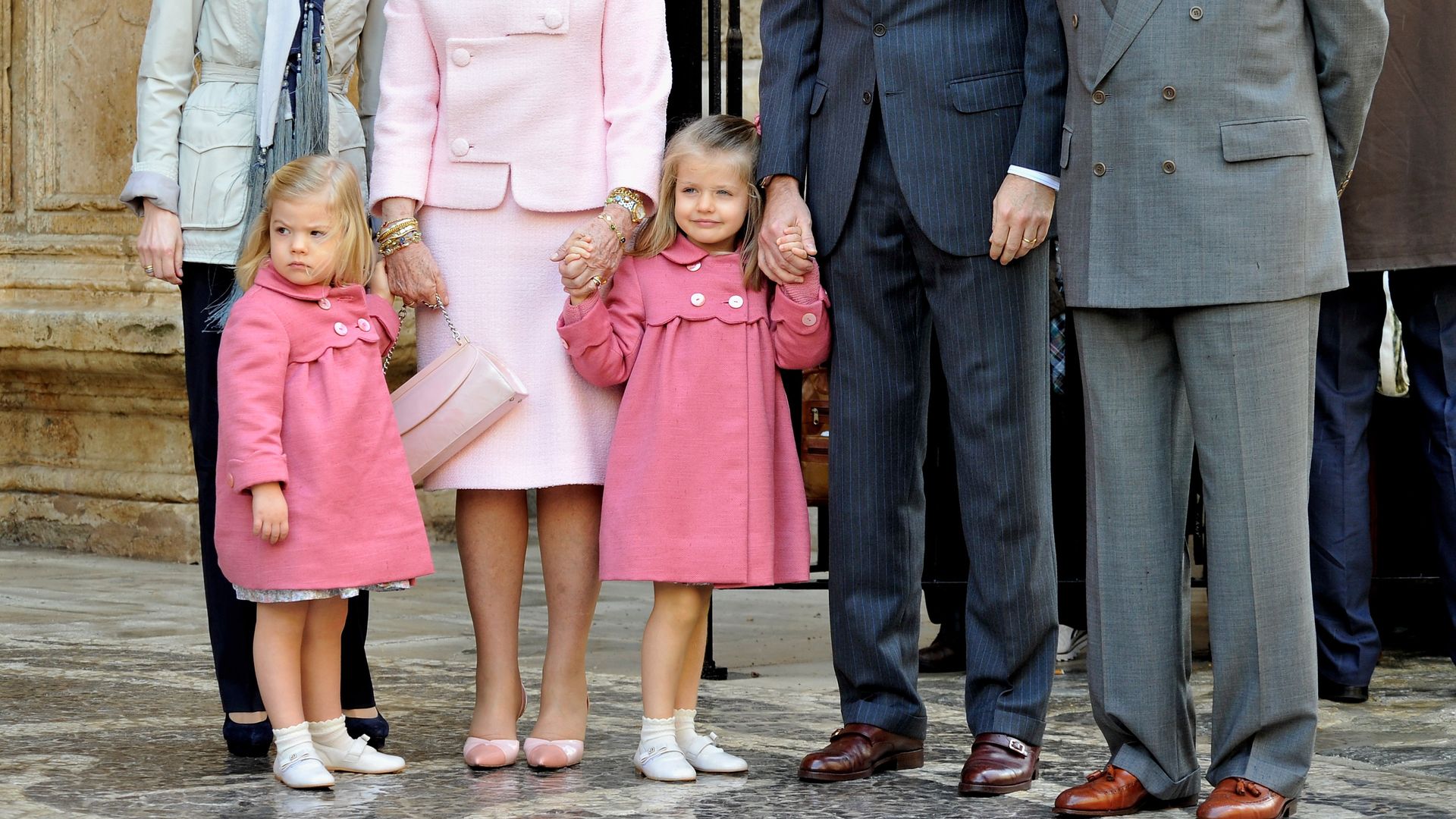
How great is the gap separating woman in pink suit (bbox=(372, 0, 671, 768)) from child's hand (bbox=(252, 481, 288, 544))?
15.2 inches

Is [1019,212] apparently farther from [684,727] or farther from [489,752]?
[489,752]

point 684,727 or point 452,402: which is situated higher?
point 452,402

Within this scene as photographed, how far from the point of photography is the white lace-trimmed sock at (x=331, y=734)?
11.4ft

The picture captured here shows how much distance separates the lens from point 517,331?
358 centimetres

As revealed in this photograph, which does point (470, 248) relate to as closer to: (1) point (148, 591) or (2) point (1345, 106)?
(2) point (1345, 106)

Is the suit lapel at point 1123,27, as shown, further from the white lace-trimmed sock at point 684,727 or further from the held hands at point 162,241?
the held hands at point 162,241

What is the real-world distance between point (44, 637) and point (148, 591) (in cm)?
101

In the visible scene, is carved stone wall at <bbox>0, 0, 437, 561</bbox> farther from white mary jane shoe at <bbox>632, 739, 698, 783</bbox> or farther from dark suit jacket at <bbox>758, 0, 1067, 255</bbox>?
dark suit jacket at <bbox>758, 0, 1067, 255</bbox>

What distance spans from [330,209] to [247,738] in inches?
41.4

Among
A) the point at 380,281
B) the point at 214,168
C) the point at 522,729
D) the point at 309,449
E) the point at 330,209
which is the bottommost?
the point at 522,729

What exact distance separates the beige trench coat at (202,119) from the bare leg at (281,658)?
0.71 meters

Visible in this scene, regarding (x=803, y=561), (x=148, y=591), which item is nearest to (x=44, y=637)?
(x=148, y=591)

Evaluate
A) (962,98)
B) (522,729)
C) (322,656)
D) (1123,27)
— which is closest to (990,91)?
(962,98)

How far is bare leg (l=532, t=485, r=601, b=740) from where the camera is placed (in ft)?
11.8
